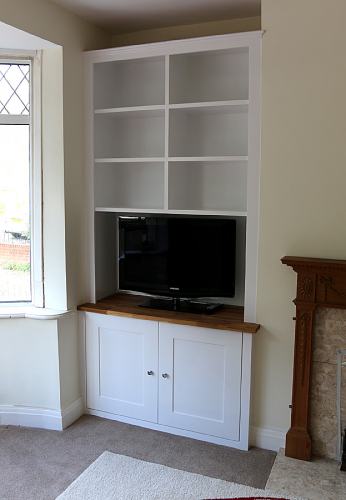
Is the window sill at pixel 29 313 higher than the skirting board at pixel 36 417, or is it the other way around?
the window sill at pixel 29 313

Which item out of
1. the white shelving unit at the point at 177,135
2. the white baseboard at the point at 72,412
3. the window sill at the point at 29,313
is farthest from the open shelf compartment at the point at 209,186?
the white baseboard at the point at 72,412

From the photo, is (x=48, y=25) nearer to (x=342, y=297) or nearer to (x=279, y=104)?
(x=279, y=104)

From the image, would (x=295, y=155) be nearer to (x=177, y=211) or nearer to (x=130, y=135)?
(x=177, y=211)

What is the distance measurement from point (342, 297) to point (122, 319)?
1392 mm

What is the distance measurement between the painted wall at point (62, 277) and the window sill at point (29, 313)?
5cm

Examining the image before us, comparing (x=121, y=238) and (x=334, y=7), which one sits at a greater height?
(x=334, y=7)

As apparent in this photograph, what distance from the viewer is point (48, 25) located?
2885 millimetres

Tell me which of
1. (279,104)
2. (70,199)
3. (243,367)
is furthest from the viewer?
(70,199)

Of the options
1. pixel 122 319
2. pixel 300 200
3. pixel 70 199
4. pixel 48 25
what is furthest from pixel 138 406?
pixel 48 25

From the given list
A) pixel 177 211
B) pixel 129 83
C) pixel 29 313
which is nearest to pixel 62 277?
pixel 29 313

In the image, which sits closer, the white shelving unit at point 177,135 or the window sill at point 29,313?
the white shelving unit at point 177,135

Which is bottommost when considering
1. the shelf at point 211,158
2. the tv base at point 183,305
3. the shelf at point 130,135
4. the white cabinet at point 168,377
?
the white cabinet at point 168,377

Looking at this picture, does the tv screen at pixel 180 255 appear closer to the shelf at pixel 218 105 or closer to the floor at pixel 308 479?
the shelf at pixel 218 105

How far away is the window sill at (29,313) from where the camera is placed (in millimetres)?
3137
